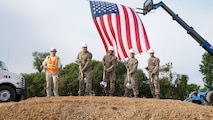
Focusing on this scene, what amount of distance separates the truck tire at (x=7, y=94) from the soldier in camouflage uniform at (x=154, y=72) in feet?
17.1

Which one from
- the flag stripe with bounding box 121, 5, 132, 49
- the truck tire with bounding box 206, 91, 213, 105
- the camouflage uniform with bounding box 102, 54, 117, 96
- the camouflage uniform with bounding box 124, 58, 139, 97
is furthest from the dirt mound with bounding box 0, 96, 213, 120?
the flag stripe with bounding box 121, 5, 132, 49

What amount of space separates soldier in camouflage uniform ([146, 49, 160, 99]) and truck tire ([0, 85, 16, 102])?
17.1 ft

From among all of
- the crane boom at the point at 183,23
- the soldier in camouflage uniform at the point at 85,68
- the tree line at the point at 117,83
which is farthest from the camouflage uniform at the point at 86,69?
the tree line at the point at 117,83

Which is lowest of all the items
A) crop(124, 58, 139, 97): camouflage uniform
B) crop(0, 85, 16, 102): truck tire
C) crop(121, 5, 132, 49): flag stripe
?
crop(0, 85, 16, 102): truck tire

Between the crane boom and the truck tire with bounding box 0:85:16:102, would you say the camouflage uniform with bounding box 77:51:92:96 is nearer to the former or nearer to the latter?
the truck tire with bounding box 0:85:16:102

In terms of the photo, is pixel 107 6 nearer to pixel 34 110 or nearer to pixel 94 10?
pixel 94 10

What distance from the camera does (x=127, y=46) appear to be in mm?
14102

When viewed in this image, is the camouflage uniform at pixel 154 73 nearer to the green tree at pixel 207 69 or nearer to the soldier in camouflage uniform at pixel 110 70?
the soldier in camouflage uniform at pixel 110 70

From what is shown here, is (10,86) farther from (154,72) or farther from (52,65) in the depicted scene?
(154,72)

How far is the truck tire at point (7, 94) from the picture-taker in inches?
428

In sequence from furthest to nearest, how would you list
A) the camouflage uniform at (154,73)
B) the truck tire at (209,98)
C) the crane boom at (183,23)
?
1. the crane boom at (183,23)
2. the truck tire at (209,98)
3. the camouflage uniform at (154,73)

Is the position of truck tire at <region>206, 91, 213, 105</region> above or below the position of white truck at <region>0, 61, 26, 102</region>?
below

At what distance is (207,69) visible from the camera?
45.2 meters

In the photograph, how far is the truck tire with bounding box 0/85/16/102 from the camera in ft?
35.7
